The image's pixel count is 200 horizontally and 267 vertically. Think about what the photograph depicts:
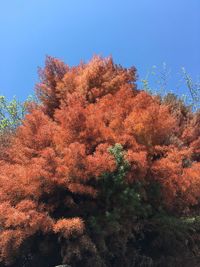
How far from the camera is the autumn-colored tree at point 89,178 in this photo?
31.0 ft

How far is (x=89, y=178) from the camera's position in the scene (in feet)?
31.8

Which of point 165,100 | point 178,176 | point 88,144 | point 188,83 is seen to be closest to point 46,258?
point 88,144

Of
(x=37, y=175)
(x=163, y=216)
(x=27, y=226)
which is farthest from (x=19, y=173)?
(x=163, y=216)

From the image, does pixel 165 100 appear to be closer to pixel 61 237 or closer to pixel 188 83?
pixel 188 83

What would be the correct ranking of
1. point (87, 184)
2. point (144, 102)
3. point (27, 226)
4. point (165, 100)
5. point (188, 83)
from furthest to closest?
point (188, 83)
point (165, 100)
point (144, 102)
point (87, 184)
point (27, 226)

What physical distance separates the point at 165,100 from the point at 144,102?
4.18 metres

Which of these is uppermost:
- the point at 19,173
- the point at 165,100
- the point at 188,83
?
the point at 188,83

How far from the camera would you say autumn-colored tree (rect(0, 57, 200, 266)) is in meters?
9.44

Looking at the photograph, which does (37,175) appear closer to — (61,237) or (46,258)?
(61,237)

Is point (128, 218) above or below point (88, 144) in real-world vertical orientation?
below

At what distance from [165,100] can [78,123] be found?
608cm

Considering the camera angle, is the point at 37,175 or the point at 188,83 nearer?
the point at 37,175

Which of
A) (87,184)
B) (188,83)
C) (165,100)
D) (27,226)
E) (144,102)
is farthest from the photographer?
(188,83)

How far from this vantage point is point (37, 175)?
31.5ft
